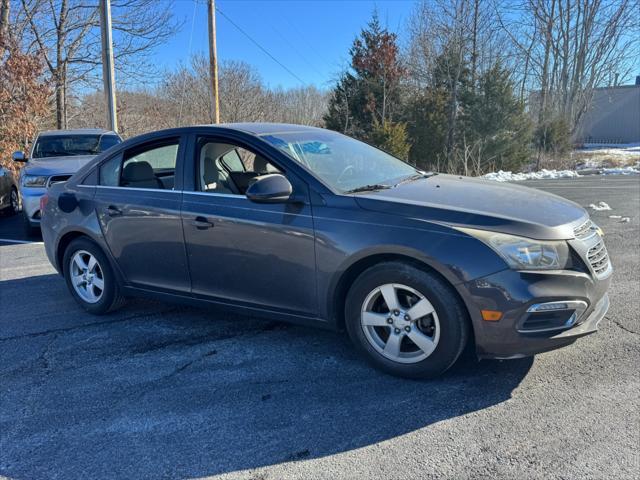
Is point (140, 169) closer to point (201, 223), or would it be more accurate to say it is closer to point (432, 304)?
point (201, 223)

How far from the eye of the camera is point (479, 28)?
21.2 meters

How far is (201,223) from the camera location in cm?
395

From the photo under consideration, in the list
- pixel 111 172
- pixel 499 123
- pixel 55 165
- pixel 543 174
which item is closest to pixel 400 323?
pixel 111 172

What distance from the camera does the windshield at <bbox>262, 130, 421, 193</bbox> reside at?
3.79 meters

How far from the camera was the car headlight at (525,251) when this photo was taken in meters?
2.98

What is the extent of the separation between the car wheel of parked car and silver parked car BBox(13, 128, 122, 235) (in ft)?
7.41

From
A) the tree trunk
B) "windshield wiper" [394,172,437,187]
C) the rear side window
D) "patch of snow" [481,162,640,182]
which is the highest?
the tree trunk

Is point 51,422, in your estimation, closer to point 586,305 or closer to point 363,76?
point 586,305

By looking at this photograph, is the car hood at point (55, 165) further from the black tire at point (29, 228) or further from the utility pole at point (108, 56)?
the utility pole at point (108, 56)

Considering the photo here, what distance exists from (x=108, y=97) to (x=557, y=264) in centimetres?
1253

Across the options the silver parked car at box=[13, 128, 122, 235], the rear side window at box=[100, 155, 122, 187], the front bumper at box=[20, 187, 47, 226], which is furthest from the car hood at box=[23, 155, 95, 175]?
the rear side window at box=[100, 155, 122, 187]

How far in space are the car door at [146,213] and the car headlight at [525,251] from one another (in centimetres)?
234

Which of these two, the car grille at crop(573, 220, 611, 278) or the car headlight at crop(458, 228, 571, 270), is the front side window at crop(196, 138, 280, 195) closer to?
the car headlight at crop(458, 228, 571, 270)

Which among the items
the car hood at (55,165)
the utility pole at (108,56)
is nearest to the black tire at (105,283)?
the car hood at (55,165)
